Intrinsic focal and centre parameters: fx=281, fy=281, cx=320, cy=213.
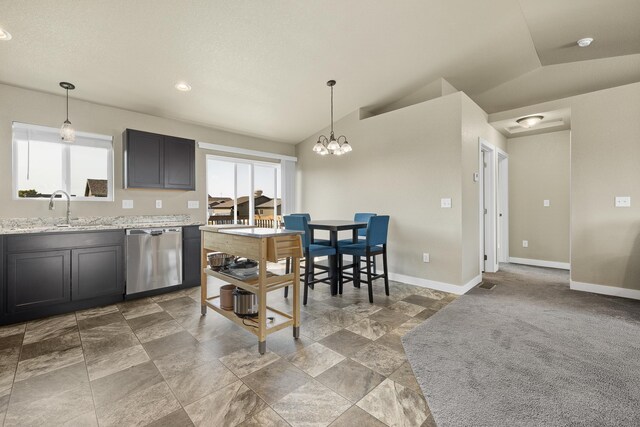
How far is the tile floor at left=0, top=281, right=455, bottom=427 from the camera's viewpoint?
1.50 meters

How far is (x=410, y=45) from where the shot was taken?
10.6ft

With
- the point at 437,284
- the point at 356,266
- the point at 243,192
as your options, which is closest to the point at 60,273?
the point at 243,192

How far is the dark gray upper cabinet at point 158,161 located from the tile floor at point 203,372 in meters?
1.70

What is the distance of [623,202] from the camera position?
134 inches

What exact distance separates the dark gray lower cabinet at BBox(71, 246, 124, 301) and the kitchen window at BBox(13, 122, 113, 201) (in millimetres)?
878

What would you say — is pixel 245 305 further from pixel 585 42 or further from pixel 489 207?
pixel 585 42

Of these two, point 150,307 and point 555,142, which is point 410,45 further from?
point 150,307

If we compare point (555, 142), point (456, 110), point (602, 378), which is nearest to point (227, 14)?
point (456, 110)

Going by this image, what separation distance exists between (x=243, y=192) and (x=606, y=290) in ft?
18.1

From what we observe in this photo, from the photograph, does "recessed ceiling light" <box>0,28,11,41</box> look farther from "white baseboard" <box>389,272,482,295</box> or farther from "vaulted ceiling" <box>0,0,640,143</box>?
"white baseboard" <box>389,272,482,295</box>

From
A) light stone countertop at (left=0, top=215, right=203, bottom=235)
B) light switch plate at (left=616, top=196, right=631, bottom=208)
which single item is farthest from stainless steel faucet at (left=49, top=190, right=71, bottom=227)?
light switch plate at (left=616, top=196, right=631, bottom=208)

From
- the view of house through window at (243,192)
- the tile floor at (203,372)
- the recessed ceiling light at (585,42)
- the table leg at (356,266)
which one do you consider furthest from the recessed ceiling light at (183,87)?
the recessed ceiling light at (585,42)

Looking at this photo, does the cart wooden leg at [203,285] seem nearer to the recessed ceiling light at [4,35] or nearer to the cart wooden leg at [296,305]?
the cart wooden leg at [296,305]

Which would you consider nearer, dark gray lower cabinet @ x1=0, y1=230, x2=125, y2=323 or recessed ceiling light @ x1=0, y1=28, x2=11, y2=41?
recessed ceiling light @ x1=0, y1=28, x2=11, y2=41
